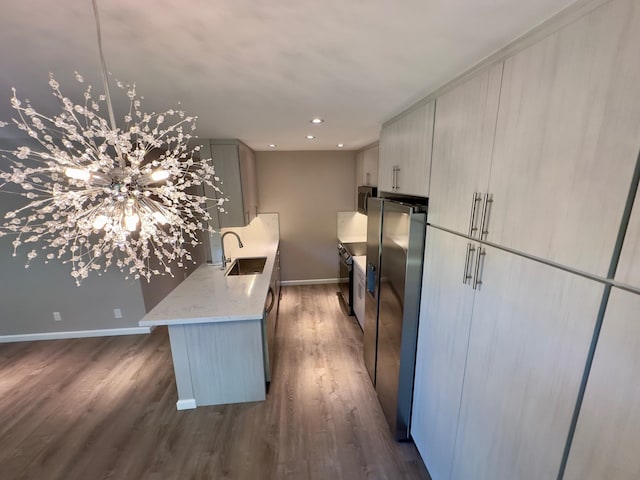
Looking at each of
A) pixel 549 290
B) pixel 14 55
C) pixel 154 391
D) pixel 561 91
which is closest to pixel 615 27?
pixel 561 91

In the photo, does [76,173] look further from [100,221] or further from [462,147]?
[462,147]

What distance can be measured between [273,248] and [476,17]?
11.5 feet

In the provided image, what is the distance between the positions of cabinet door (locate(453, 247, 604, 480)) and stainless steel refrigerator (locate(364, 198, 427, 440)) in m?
0.51

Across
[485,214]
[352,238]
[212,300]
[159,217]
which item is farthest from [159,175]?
[352,238]

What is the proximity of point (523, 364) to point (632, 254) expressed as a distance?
528mm

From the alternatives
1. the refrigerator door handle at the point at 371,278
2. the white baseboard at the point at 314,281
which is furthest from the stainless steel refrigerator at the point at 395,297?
the white baseboard at the point at 314,281

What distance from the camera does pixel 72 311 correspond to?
3320 mm

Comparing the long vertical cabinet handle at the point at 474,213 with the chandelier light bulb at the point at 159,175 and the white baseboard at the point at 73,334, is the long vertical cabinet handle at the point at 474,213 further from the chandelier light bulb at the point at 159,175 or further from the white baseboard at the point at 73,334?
the white baseboard at the point at 73,334

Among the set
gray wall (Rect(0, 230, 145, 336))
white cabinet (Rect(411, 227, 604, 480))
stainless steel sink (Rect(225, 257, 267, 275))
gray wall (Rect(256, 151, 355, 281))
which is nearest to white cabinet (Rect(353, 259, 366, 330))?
stainless steel sink (Rect(225, 257, 267, 275))

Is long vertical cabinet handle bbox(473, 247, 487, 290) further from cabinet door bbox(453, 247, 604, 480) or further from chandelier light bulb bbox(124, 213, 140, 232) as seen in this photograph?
chandelier light bulb bbox(124, 213, 140, 232)

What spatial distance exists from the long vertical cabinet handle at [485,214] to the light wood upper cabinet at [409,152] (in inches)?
19.4

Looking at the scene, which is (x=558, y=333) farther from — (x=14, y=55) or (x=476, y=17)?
(x=14, y=55)

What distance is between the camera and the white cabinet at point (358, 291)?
3348 millimetres

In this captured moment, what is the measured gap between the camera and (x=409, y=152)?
1804 mm
